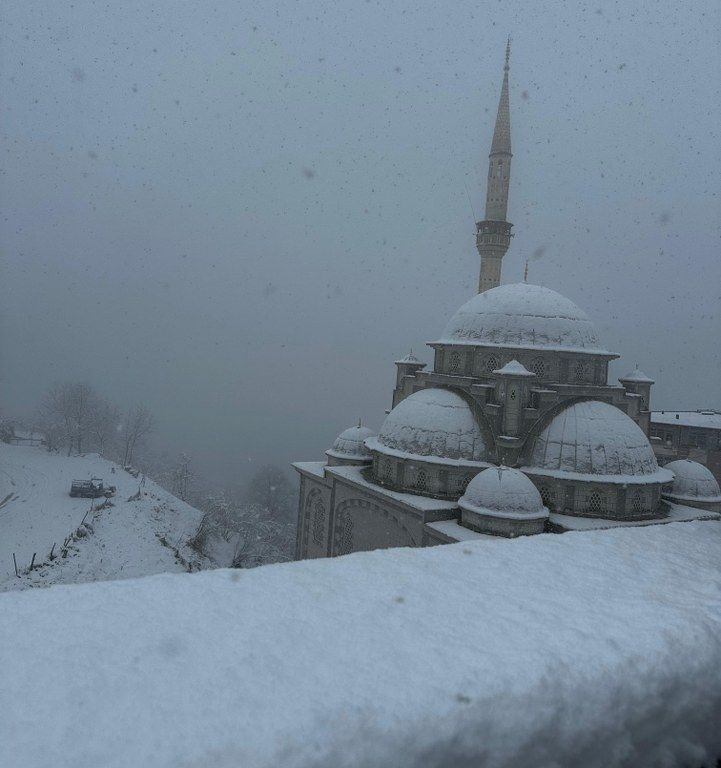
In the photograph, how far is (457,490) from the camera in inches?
671

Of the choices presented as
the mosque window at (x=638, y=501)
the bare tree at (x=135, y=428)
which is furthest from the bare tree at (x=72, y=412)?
the mosque window at (x=638, y=501)

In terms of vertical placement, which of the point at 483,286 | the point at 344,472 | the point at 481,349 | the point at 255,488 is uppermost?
the point at 483,286

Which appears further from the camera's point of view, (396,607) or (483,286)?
(483,286)

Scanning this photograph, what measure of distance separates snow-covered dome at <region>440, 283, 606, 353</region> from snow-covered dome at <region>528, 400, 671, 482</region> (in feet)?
9.12

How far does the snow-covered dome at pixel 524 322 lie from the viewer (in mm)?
19500

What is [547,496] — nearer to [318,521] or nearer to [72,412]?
[318,521]

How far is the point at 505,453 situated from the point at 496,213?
51.4 ft

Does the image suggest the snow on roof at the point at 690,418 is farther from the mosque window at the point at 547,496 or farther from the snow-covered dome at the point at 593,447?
the mosque window at the point at 547,496

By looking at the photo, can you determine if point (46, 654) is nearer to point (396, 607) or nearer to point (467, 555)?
point (396, 607)

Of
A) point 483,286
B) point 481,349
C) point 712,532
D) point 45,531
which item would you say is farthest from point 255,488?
point 712,532

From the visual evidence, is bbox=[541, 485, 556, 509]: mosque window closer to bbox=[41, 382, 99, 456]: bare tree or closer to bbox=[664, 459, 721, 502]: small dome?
bbox=[664, 459, 721, 502]: small dome

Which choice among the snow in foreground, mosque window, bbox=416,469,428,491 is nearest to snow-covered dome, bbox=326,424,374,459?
mosque window, bbox=416,469,428,491

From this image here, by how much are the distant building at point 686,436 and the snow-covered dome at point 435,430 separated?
19.2 metres

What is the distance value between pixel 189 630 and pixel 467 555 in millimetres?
1348
